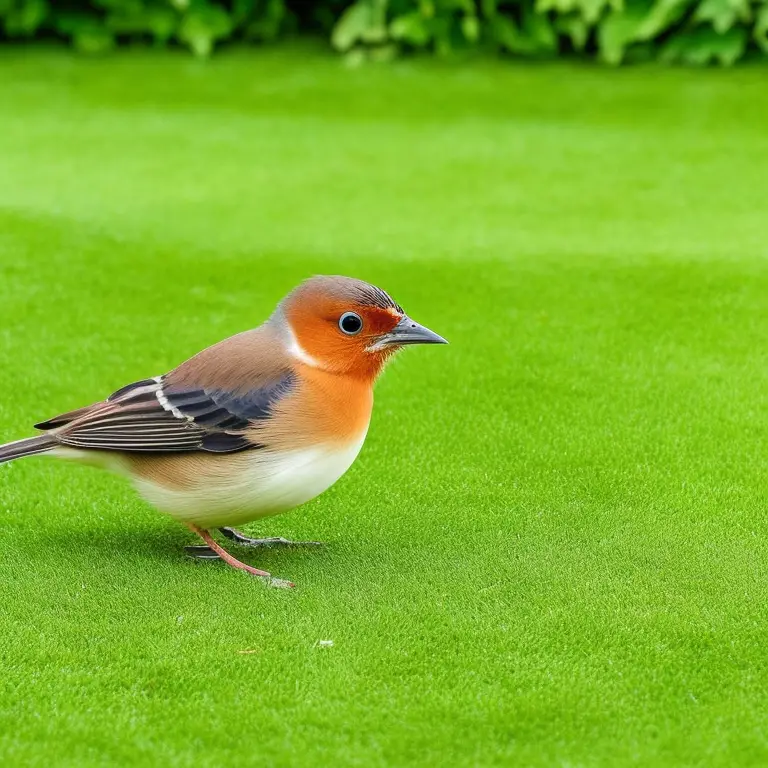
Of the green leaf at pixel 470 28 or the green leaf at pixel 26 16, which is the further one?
the green leaf at pixel 26 16

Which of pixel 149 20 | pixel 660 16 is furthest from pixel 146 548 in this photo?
Answer: pixel 149 20

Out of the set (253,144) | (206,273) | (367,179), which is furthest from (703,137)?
(206,273)

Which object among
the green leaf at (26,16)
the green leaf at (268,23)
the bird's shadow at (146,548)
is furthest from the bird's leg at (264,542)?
the green leaf at (26,16)

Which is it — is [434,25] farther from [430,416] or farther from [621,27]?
[430,416]

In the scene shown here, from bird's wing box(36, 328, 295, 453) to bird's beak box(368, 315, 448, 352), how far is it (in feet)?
1.00

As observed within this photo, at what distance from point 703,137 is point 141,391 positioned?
6.20 metres

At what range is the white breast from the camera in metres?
4.12

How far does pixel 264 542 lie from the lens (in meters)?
4.61

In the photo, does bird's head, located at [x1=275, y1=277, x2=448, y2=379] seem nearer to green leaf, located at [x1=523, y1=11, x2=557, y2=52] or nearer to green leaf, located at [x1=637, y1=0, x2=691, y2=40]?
green leaf, located at [x1=637, y1=0, x2=691, y2=40]

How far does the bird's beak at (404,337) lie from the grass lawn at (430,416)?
73 centimetres

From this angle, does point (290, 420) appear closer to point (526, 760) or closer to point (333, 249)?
point (526, 760)

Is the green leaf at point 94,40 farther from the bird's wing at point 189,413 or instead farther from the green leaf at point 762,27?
the bird's wing at point 189,413

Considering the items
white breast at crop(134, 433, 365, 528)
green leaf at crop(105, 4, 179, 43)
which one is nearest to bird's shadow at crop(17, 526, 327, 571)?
white breast at crop(134, 433, 365, 528)

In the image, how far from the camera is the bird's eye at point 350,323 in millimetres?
4203
